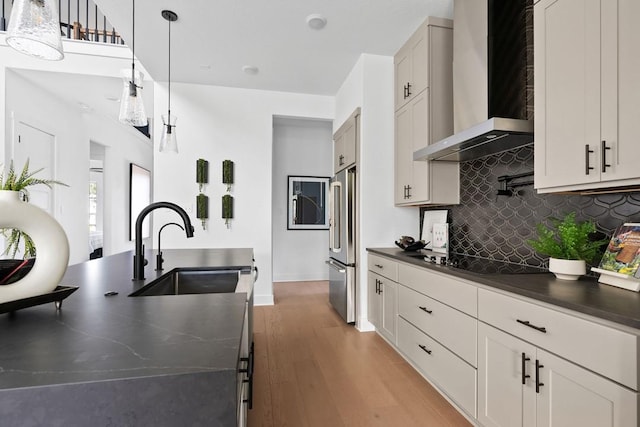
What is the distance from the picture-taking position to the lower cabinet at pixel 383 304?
267 cm

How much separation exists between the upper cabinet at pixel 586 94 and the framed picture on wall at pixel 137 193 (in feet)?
22.3

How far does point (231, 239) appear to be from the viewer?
4.24m

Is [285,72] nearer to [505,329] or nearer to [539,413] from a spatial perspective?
[505,329]

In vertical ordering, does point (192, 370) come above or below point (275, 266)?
above

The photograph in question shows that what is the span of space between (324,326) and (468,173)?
81.0 inches

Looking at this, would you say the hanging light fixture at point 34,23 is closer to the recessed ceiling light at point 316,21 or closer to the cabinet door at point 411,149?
the recessed ceiling light at point 316,21

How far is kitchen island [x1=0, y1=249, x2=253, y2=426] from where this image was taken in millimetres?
485

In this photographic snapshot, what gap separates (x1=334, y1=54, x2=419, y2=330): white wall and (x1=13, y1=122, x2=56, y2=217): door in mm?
3990

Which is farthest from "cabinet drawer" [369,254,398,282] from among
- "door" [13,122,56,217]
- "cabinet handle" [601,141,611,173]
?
"door" [13,122,56,217]

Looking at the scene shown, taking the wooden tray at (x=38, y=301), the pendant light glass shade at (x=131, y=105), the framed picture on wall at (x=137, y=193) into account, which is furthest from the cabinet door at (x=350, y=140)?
the framed picture on wall at (x=137, y=193)

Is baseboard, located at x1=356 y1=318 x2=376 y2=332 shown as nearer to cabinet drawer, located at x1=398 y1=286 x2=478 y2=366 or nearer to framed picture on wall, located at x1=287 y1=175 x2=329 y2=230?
cabinet drawer, located at x1=398 y1=286 x2=478 y2=366

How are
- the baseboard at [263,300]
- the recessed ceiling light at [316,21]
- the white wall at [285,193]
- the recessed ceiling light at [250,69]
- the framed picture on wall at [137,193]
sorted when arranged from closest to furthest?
the recessed ceiling light at [316,21], the recessed ceiling light at [250,69], the baseboard at [263,300], the white wall at [285,193], the framed picture on wall at [137,193]

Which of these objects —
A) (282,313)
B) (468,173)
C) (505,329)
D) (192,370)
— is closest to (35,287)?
(192,370)

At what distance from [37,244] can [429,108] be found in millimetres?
2615
